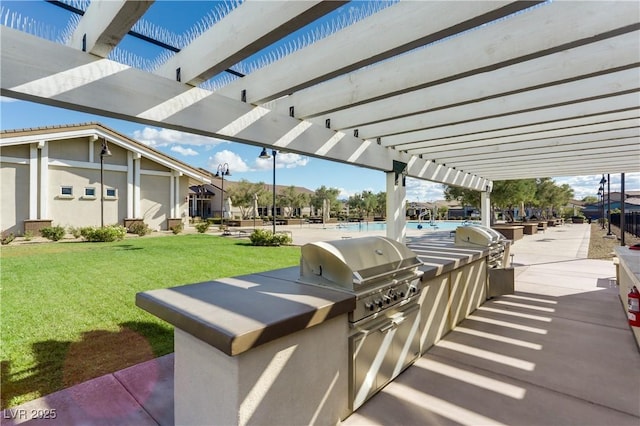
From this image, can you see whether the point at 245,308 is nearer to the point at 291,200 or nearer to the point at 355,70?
the point at 355,70

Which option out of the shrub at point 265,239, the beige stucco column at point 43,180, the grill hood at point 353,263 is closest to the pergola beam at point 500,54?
the grill hood at point 353,263

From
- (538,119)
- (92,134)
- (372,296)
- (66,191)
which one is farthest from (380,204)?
(372,296)

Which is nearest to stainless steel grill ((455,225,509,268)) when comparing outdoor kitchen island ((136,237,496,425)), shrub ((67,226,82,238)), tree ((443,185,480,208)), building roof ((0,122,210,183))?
outdoor kitchen island ((136,237,496,425))

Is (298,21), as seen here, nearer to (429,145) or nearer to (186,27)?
(186,27)

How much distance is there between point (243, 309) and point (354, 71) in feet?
8.25

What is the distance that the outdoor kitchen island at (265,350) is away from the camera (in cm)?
172

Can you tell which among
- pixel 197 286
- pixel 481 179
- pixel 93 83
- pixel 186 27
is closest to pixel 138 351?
pixel 197 286

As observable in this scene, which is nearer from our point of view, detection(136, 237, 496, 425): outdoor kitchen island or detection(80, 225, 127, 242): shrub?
detection(136, 237, 496, 425): outdoor kitchen island

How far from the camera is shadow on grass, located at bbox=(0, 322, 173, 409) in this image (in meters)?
2.81

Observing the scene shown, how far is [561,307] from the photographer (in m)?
5.11

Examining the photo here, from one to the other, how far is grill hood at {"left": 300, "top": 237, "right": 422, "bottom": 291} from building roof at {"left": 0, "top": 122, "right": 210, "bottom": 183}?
17842 millimetres

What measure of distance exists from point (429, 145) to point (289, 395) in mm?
5046

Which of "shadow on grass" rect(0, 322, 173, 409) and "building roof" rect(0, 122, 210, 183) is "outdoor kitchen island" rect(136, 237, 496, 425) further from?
"building roof" rect(0, 122, 210, 183)

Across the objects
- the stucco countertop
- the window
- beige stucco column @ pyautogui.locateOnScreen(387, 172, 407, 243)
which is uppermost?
the window
